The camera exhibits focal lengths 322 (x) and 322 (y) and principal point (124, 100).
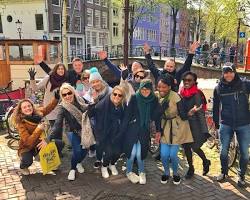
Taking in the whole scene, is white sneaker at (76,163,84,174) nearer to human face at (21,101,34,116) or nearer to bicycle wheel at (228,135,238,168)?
human face at (21,101,34,116)

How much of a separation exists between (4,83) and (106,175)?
1021 centimetres

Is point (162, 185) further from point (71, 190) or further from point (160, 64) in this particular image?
point (160, 64)

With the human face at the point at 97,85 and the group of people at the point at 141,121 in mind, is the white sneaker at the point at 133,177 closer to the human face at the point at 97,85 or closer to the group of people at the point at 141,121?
the group of people at the point at 141,121

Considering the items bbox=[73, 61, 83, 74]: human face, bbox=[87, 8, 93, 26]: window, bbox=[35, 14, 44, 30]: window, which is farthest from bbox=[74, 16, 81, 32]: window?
bbox=[73, 61, 83, 74]: human face

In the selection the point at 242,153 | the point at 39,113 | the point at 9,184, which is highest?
the point at 39,113

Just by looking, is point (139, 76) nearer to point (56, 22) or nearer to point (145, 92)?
point (145, 92)

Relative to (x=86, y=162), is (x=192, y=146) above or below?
above

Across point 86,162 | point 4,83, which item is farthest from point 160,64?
point 86,162

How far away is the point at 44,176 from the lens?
5.64 metres

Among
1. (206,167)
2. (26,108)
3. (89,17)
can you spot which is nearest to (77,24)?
(89,17)

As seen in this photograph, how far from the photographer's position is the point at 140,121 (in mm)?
5152

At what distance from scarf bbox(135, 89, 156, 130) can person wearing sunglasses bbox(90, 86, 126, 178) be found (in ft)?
0.97

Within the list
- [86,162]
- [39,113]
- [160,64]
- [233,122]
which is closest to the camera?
[233,122]

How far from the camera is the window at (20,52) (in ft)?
46.1
